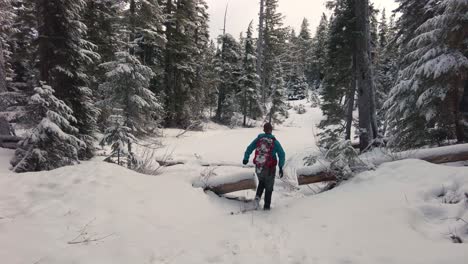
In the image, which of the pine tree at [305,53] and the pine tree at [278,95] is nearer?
the pine tree at [278,95]

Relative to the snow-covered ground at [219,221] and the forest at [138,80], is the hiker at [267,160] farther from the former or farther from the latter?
the forest at [138,80]

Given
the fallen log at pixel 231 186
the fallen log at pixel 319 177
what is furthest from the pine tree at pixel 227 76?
the fallen log at pixel 319 177

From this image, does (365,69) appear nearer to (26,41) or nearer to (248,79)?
(26,41)

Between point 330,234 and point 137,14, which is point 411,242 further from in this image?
point 137,14

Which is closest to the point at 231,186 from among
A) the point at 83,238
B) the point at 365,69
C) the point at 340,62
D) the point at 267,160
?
the point at 267,160

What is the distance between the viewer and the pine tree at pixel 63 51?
1067 cm

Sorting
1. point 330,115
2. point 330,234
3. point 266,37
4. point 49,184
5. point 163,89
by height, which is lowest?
point 330,234

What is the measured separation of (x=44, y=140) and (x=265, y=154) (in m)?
5.76

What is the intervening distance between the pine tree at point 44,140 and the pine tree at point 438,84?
9724 millimetres

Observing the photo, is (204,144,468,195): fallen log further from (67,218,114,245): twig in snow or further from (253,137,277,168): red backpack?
(67,218,114,245): twig in snow

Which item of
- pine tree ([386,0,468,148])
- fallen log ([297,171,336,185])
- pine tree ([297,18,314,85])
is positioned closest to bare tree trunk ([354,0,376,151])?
pine tree ([386,0,468,148])

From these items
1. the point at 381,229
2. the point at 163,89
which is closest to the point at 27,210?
the point at 381,229

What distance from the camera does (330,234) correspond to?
5027 millimetres

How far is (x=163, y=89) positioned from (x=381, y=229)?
23684 millimetres
